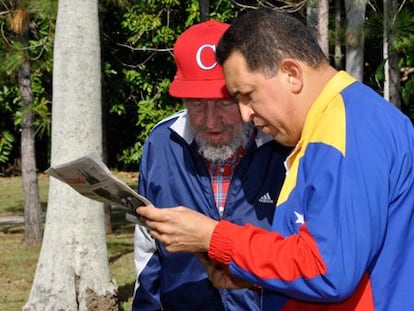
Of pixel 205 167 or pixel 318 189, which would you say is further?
pixel 205 167

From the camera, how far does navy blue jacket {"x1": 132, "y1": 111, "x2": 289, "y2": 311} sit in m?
3.32

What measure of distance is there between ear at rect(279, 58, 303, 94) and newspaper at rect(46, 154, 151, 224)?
2.10ft

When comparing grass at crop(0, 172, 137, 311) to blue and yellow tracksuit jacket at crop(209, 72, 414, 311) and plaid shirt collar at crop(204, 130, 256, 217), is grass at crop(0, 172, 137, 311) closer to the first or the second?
plaid shirt collar at crop(204, 130, 256, 217)

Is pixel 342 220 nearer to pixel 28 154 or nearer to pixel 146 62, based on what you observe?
pixel 28 154

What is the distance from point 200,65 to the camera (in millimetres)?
3377

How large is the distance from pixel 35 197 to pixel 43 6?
9.94 ft

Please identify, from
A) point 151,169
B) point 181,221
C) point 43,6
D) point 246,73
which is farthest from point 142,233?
point 43,6

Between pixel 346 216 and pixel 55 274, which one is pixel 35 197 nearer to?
pixel 55 274

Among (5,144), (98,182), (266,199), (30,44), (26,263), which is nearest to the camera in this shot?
(98,182)

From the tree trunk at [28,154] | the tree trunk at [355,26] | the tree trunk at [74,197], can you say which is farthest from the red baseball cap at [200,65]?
the tree trunk at [28,154]

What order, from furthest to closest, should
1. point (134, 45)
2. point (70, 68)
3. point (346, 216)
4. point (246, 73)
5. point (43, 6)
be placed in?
1. point (134, 45)
2. point (43, 6)
3. point (70, 68)
4. point (246, 73)
5. point (346, 216)

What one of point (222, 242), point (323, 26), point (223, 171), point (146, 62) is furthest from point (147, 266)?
point (146, 62)

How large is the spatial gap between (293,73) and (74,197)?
502 centimetres

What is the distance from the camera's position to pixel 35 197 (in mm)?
11734
